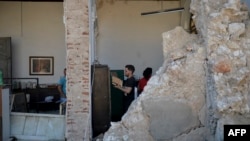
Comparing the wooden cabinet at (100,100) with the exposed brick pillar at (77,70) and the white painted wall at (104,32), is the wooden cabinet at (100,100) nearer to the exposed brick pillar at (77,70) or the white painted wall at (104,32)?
the exposed brick pillar at (77,70)

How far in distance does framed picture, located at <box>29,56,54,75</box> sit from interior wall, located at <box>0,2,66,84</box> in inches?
4.6

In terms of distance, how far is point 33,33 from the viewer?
13.3 m

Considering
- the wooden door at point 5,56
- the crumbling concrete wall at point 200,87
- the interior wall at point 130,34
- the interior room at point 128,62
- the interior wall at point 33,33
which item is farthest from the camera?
the interior wall at point 33,33

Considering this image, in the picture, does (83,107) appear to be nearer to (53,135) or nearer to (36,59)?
(53,135)

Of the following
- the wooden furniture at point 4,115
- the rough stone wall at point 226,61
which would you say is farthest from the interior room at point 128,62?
the wooden furniture at point 4,115

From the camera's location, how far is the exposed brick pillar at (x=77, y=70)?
23.8ft

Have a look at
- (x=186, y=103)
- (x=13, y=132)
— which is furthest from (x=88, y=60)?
(x=186, y=103)

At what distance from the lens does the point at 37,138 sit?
25.9ft

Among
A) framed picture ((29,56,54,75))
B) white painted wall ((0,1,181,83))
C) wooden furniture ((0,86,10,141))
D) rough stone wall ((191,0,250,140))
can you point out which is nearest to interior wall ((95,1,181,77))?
white painted wall ((0,1,181,83))

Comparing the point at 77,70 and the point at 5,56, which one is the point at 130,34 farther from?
the point at 77,70

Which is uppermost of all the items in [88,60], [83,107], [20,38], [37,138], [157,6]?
[157,6]

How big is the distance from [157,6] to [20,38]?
511 centimetres

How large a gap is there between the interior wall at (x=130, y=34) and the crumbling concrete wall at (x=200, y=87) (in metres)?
7.89

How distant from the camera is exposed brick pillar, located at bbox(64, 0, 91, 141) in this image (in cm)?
725
